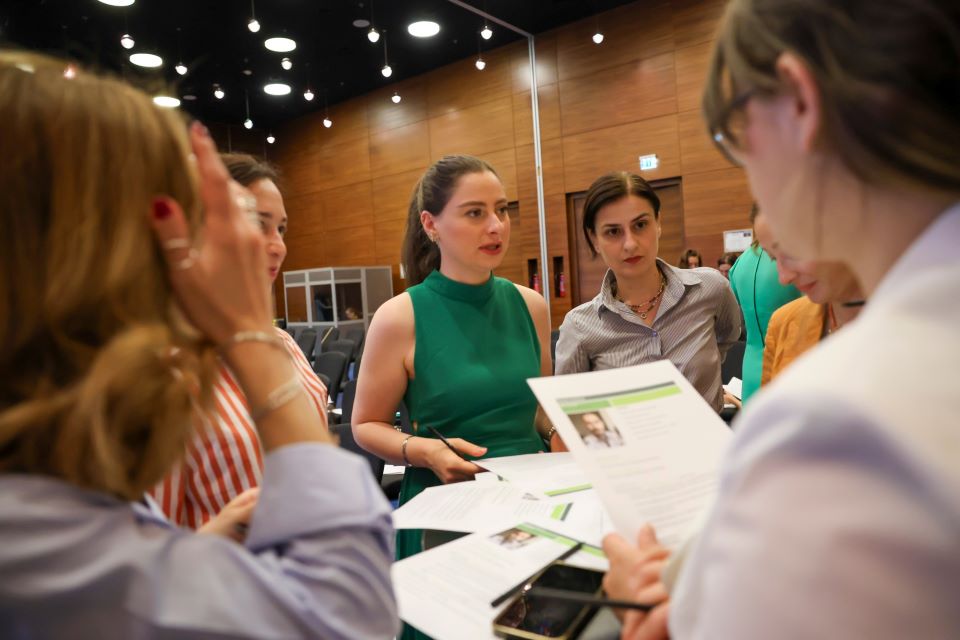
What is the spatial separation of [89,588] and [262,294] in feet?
1.10

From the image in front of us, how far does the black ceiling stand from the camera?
779 centimetres

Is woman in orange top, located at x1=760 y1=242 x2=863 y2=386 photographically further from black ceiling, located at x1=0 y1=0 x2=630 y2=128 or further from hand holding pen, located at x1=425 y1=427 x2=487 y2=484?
black ceiling, located at x1=0 y1=0 x2=630 y2=128

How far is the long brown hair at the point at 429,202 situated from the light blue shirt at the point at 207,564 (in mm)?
1552

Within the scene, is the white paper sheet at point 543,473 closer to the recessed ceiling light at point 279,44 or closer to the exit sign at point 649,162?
the exit sign at point 649,162

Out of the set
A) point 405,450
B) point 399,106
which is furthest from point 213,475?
point 399,106

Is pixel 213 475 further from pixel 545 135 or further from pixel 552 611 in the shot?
pixel 545 135

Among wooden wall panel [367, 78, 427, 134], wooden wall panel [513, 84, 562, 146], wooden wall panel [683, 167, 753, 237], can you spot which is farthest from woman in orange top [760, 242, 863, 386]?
wooden wall panel [367, 78, 427, 134]

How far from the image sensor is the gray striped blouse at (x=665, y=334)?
2.30m

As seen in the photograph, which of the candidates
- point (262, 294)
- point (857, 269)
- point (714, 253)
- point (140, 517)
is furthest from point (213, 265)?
point (714, 253)

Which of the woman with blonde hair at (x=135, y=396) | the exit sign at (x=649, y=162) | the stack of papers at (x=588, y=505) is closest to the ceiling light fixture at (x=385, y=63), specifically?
the exit sign at (x=649, y=162)

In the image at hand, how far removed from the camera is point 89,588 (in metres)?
0.56

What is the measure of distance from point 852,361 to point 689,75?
8.42 metres

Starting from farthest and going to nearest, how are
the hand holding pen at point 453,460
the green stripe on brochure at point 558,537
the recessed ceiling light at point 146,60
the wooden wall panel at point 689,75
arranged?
the recessed ceiling light at point 146,60, the wooden wall panel at point 689,75, the hand holding pen at point 453,460, the green stripe on brochure at point 558,537

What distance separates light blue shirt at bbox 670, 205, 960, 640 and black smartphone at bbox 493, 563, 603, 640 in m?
0.40
